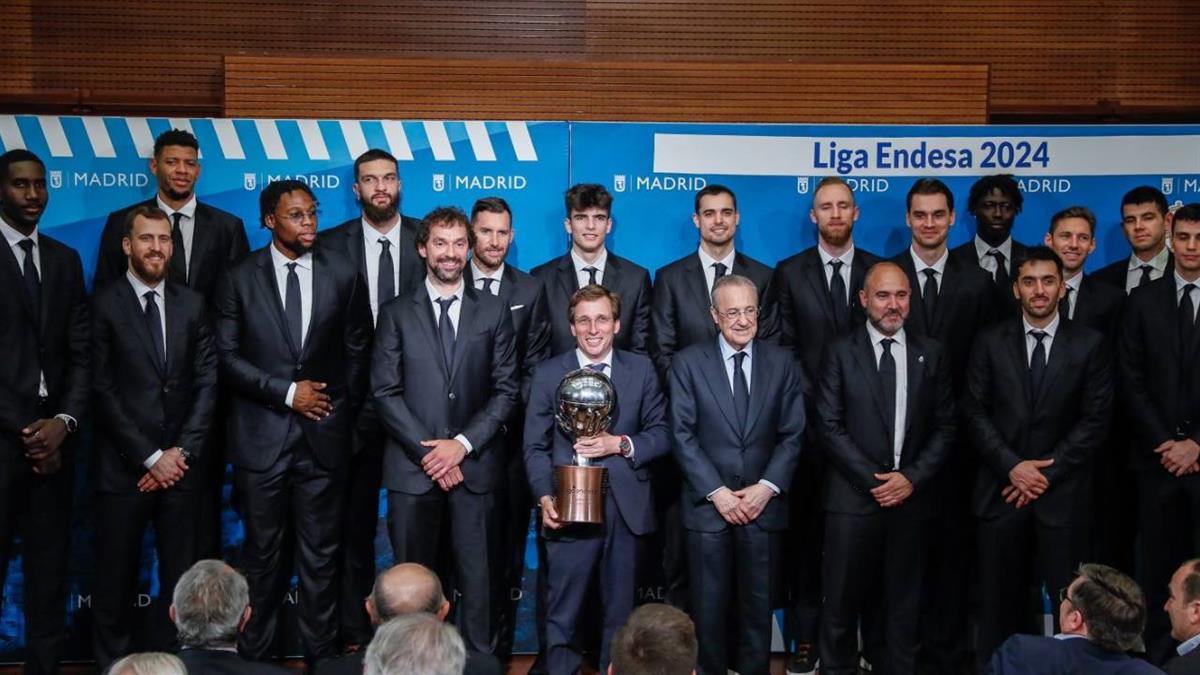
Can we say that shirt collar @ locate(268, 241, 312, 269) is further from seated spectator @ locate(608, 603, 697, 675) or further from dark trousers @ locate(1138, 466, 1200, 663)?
dark trousers @ locate(1138, 466, 1200, 663)

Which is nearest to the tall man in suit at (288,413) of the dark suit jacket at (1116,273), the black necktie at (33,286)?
the black necktie at (33,286)

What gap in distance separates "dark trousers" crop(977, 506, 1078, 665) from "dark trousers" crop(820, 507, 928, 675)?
0.30 meters

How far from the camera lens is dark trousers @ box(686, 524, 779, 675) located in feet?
17.9

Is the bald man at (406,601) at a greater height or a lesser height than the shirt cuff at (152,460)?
lesser

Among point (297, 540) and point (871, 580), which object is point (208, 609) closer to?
point (297, 540)

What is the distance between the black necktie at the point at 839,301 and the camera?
615cm

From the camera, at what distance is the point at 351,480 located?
19.8ft

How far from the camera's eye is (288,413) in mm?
5688

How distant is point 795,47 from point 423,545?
10.7ft

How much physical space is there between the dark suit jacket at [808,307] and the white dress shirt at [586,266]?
73 cm

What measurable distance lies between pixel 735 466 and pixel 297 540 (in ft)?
5.83

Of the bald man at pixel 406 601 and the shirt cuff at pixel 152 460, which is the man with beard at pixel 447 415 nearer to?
the shirt cuff at pixel 152 460

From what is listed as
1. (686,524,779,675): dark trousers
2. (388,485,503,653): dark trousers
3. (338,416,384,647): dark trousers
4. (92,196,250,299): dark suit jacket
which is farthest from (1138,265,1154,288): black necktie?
(92,196,250,299): dark suit jacket

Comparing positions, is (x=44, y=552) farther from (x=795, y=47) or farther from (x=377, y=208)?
(x=795, y=47)
